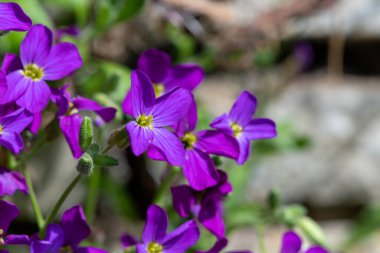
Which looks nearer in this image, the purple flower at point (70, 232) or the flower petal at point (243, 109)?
the purple flower at point (70, 232)

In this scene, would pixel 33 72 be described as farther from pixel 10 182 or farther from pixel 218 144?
pixel 218 144

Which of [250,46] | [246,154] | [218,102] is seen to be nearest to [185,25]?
[250,46]

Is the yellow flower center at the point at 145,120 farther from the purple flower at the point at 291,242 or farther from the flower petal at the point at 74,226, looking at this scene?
the purple flower at the point at 291,242

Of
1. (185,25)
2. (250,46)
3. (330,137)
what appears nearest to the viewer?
(185,25)

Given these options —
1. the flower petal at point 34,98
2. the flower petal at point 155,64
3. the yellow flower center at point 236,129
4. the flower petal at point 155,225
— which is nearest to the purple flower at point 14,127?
the flower petal at point 34,98

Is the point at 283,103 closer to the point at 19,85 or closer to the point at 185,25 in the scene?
the point at 185,25

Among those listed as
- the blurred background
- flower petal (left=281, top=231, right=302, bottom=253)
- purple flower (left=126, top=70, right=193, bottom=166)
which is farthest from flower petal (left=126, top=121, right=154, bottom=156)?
the blurred background
